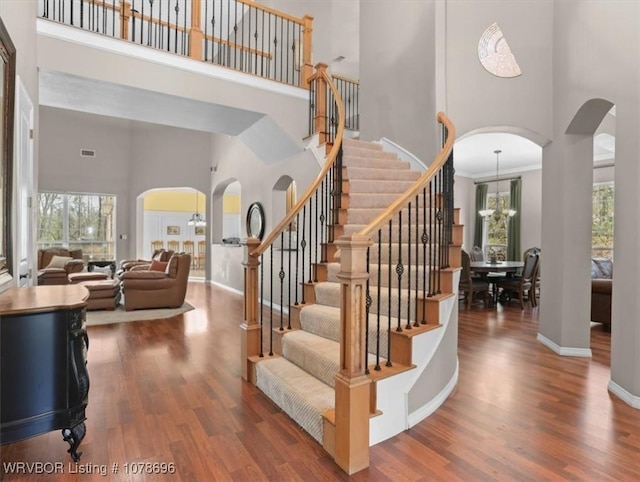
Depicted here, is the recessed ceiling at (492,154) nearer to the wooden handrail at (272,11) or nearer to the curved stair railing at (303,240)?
the curved stair railing at (303,240)

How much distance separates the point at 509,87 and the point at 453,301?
2.84m

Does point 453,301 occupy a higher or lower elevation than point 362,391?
higher

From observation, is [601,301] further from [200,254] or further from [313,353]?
[200,254]

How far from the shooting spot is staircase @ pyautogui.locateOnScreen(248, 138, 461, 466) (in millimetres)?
2402

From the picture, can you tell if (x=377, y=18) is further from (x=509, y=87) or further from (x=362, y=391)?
(x=362, y=391)

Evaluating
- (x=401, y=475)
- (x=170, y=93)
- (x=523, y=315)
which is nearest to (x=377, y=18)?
(x=170, y=93)

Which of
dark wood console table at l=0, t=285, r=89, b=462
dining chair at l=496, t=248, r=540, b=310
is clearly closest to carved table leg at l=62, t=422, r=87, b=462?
dark wood console table at l=0, t=285, r=89, b=462

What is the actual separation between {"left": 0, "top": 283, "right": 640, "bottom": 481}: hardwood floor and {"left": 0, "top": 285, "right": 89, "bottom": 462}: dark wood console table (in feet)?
0.86

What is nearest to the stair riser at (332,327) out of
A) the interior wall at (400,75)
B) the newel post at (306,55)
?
the interior wall at (400,75)

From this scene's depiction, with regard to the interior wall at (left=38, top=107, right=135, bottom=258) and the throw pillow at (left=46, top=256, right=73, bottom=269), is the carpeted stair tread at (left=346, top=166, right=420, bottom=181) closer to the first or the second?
the throw pillow at (left=46, top=256, right=73, bottom=269)

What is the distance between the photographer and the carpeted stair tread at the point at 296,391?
2400 mm

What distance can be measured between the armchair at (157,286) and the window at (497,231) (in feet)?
25.0

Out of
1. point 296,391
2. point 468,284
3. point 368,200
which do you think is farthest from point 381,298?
point 468,284

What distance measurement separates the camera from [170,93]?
16.2 feet
